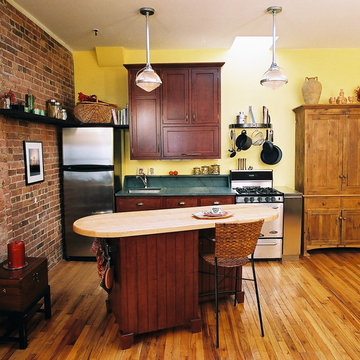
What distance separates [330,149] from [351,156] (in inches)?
12.2

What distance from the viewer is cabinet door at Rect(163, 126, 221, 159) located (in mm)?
4527

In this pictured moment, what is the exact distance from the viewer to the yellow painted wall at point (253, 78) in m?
4.81

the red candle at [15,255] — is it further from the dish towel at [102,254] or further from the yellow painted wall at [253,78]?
the yellow painted wall at [253,78]

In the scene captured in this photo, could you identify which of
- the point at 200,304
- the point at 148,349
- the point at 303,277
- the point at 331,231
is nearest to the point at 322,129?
the point at 331,231

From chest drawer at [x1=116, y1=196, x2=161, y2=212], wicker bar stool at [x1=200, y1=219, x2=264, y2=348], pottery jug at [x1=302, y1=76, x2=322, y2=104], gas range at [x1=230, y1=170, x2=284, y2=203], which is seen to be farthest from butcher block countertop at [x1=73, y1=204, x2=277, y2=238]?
pottery jug at [x1=302, y1=76, x2=322, y2=104]

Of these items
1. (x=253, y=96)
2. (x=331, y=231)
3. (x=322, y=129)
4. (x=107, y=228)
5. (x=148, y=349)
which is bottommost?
(x=148, y=349)

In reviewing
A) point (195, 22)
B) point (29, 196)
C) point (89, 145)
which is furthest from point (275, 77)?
point (29, 196)

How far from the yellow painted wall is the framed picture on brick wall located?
1397 millimetres

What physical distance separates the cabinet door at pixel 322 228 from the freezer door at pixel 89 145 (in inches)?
111

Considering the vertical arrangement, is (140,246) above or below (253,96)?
below

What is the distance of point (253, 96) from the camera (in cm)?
488

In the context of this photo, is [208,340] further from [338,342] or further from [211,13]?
[211,13]

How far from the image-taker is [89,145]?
430 centimetres

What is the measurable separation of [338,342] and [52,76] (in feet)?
13.7
